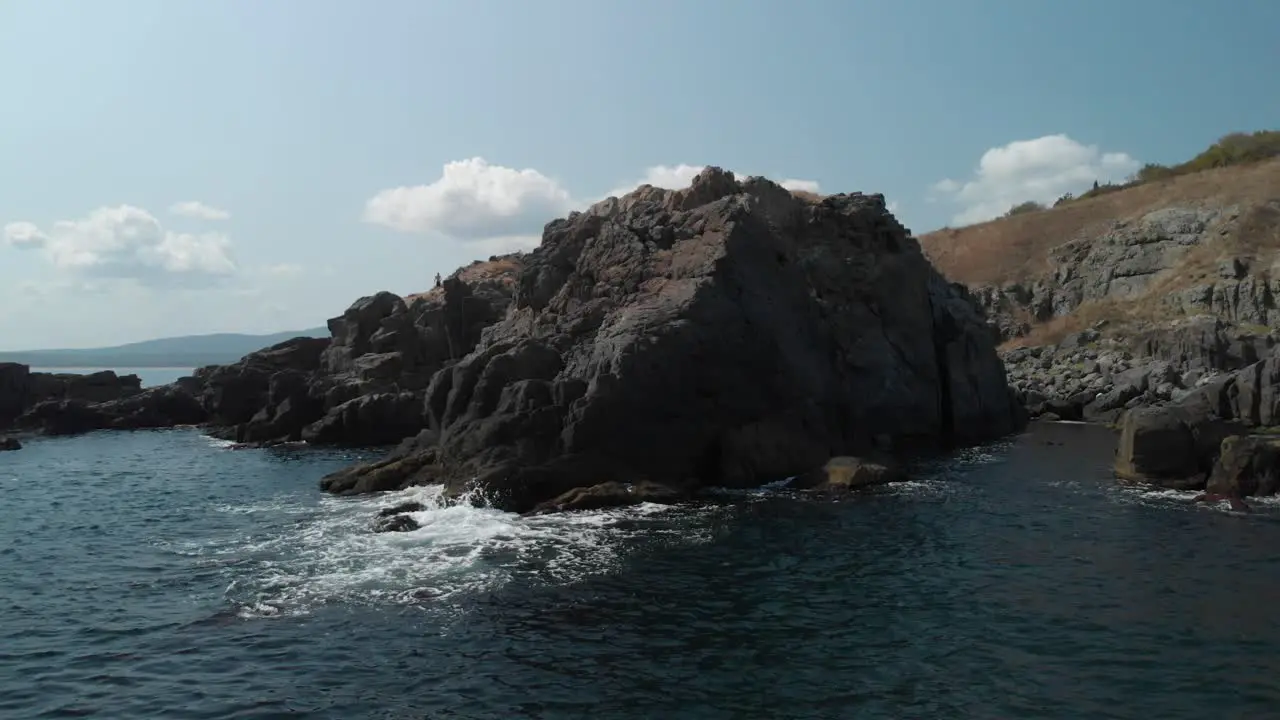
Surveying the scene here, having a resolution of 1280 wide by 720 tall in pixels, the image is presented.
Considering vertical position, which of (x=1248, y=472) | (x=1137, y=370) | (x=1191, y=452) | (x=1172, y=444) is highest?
(x=1137, y=370)

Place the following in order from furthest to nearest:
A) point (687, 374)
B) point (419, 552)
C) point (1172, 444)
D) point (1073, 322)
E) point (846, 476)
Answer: point (1073, 322) → point (687, 374) → point (846, 476) → point (1172, 444) → point (419, 552)

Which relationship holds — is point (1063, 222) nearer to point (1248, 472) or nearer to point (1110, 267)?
point (1110, 267)

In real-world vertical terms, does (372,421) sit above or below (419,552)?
above

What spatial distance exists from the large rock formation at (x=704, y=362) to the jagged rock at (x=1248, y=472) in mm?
17227

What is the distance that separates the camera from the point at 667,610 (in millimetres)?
25234

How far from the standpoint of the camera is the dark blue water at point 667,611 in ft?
64.2

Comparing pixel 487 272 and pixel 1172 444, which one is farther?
pixel 487 272

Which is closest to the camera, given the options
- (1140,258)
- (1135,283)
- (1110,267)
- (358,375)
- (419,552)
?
(419,552)

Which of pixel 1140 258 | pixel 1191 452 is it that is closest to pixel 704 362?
pixel 1191 452

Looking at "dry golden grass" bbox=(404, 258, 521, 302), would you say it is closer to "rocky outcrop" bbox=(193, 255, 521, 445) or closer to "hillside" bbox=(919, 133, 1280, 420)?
"rocky outcrop" bbox=(193, 255, 521, 445)

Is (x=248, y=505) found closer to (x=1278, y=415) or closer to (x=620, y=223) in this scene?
(x=620, y=223)

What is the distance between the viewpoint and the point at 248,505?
145ft

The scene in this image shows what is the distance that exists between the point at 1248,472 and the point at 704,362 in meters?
23.7

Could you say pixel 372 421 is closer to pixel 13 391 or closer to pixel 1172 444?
pixel 13 391
